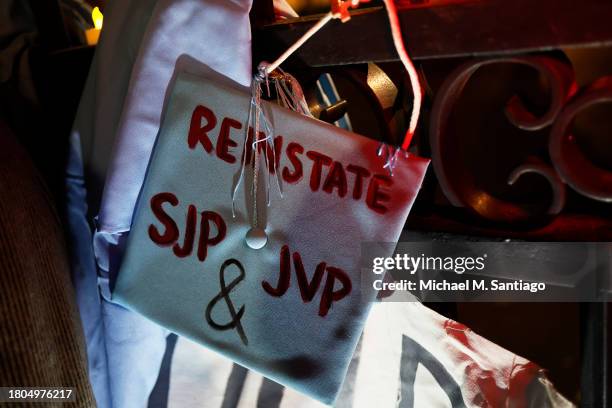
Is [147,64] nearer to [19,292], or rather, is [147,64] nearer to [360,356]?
[19,292]

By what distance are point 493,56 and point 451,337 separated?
34cm

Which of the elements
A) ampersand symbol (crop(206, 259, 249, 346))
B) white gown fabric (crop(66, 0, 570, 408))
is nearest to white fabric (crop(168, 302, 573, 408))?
white gown fabric (crop(66, 0, 570, 408))

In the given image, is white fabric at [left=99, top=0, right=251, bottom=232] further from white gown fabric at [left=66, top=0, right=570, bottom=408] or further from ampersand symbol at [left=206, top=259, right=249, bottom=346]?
ampersand symbol at [left=206, top=259, right=249, bottom=346]

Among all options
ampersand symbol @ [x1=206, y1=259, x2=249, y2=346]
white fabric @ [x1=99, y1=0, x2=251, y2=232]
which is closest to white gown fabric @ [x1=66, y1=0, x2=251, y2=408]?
white fabric @ [x1=99, y1=0, x2=251, y2=232]

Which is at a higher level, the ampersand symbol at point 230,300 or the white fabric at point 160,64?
the white fabric at point 160,64

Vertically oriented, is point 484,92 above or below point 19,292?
above

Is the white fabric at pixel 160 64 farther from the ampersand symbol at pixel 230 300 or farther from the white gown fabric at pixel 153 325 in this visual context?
the ampersand symbol at pixel 230 300

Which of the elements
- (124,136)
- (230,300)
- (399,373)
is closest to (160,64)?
(124,136)

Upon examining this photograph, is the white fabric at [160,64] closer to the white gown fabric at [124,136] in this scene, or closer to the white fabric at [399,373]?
the white gown fabric at [124,136]

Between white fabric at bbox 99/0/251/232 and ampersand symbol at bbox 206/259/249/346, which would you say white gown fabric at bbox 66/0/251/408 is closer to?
white fabric at bbox 99/0/251/232

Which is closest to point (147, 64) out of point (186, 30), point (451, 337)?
point (186, 30)

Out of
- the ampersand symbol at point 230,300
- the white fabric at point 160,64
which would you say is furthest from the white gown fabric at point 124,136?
the ampersand symbol at point 230,300

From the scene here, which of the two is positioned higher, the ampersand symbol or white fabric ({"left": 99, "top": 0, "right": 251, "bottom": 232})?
white fabric ({"left": 99, "top": 0, "right": 251, "bottom": 232})

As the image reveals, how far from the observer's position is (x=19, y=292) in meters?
0.44
